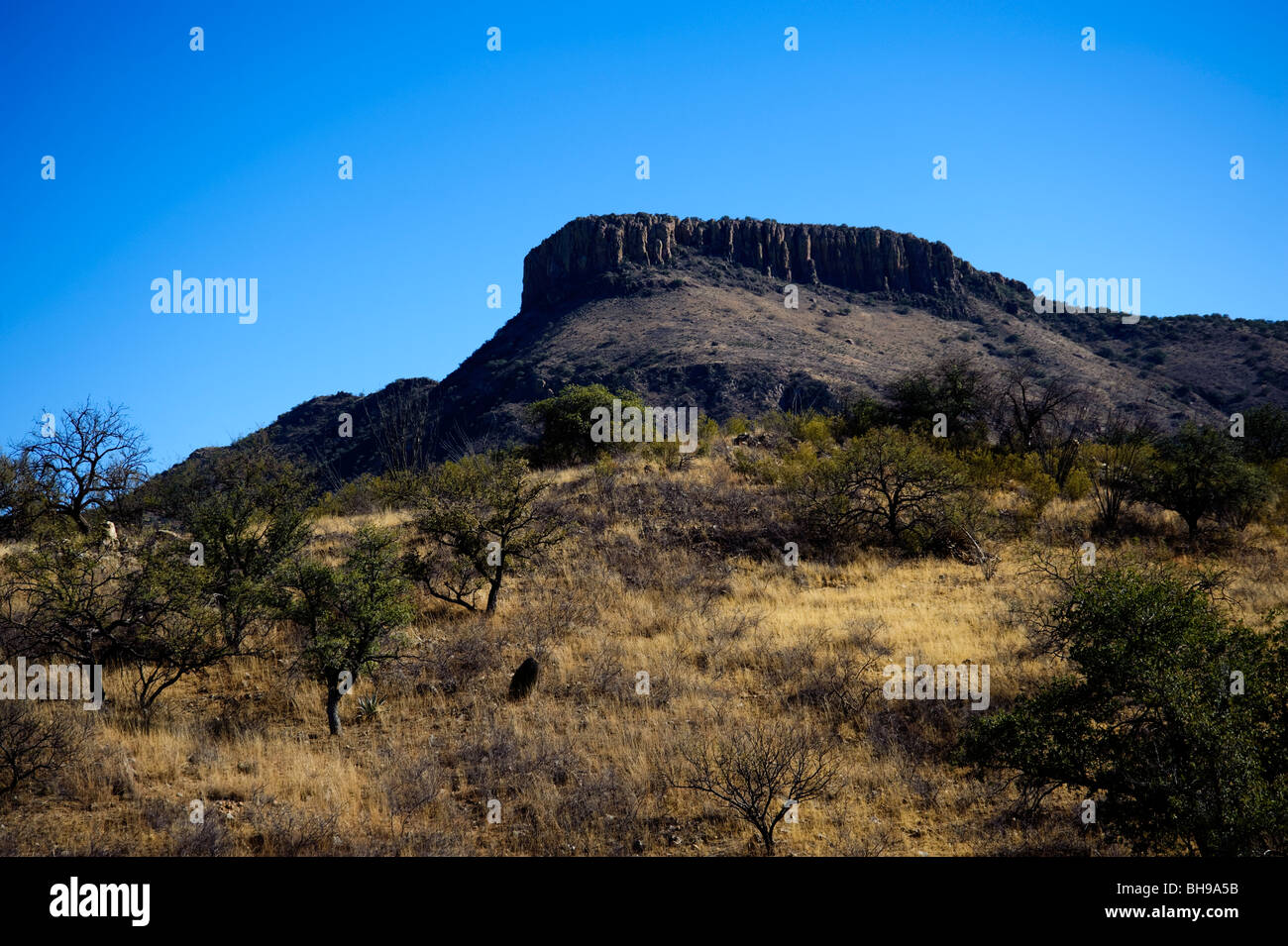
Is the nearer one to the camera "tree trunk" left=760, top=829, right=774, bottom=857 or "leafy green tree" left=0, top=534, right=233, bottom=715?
"tree trunk" left=760, top=829, right=774, bottom=857

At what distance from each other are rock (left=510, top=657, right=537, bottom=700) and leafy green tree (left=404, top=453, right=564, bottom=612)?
337 cm

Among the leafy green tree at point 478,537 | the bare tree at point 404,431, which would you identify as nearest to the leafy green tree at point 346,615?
the leafy green tree at point 478,537

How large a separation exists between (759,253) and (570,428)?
75.7m

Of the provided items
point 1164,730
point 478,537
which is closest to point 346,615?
point 478,537

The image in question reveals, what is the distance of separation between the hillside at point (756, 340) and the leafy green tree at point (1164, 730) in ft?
99.0

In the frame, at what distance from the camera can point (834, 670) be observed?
37.2ft

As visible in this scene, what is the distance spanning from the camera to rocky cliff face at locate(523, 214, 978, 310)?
91.2 meters

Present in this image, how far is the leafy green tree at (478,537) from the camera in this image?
15.2 m

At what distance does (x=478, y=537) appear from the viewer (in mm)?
15383

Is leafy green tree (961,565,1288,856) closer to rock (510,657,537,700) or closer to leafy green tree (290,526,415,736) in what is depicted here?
rock (510,657,537,700)

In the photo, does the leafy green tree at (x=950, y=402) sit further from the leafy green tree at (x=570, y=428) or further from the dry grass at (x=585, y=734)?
the dry grass at (x=585, y=734)

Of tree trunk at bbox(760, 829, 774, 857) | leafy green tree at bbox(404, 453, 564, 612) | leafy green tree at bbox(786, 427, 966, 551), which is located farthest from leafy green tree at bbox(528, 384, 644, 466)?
tree trunk at bbox(760, 829, 774, 857)
